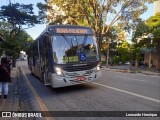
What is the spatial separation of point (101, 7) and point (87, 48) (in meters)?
24.6

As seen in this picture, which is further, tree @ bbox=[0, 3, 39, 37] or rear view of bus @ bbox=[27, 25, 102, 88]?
tree @ bbox=[0, 3, 39, 37]

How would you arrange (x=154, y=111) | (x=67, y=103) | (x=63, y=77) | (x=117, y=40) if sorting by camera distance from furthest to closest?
(x=117, y=40)
(x=63, y=77)
(x=67, y=103)
(x=154, y=111)

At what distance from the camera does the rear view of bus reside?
10.6m

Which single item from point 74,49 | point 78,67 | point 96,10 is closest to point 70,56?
point 74,49

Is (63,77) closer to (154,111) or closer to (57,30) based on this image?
(57,30)

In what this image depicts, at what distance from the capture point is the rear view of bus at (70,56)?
10.6m

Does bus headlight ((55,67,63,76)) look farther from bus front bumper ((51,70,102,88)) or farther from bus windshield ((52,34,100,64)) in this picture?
bus windshield ((52,34,100,64))

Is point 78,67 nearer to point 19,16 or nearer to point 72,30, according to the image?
point 72,30

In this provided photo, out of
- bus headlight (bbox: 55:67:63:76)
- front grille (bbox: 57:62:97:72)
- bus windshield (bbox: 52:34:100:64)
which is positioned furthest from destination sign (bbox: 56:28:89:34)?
bus headlight (bbox: 55:67:63:76)

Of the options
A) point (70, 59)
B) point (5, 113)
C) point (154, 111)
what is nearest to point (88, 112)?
point (154, 111)

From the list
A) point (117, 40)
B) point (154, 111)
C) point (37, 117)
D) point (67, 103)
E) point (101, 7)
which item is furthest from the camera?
point (117, 40)

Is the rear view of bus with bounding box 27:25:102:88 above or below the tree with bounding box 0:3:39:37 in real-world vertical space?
below

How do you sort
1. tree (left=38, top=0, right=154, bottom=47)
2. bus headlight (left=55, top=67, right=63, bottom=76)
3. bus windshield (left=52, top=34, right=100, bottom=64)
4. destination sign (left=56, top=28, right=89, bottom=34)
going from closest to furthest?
bus headlight (left=55, top=67, right=63, bottom=76) < bus windshield (left=52, top=34, right=100, bottom=64) < destination sign (left=56, top=28, right=89, bottom=34) < tree (left=38, top=0, right=154, bottom=47)

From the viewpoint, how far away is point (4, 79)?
34.9 feet
